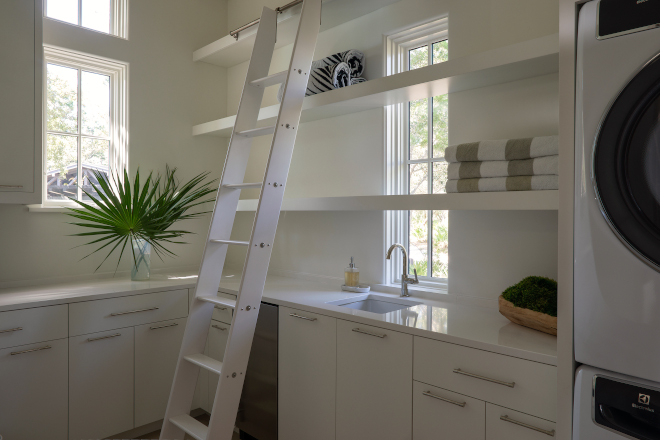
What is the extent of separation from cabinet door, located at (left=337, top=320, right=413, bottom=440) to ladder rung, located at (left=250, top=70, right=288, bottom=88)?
46.1 inches

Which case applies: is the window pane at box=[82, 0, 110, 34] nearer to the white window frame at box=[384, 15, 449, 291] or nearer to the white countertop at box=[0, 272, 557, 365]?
the white countertop at box=[0, 272, 557, 365]

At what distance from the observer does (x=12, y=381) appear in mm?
2145

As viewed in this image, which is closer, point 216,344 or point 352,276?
point 352,276

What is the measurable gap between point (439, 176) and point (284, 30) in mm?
1310

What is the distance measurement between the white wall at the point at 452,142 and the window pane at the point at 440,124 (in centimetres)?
10

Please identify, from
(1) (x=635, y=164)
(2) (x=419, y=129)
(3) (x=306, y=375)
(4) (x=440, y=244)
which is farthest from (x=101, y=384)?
(1) (x=635, y=164)

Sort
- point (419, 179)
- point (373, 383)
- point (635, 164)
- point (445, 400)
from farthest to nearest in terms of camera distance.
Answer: point (419, 179), point (373, 383), point (445, 400), point (635, 164)

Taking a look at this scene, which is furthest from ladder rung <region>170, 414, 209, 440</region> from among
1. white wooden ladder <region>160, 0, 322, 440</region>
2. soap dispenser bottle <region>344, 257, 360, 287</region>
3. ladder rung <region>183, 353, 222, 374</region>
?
soap dispenser bottle <region>344, 257, 360, 287</region>

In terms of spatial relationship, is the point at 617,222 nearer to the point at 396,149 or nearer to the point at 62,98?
the point at 396,149

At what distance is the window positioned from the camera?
2.92 metres

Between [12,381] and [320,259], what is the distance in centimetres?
171

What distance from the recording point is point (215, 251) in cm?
222

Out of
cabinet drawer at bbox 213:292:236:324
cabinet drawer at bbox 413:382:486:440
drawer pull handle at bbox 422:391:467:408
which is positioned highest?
cabinet drawer at bbox 213:292:236:324

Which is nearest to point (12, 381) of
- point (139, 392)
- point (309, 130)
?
point (139, 392)
